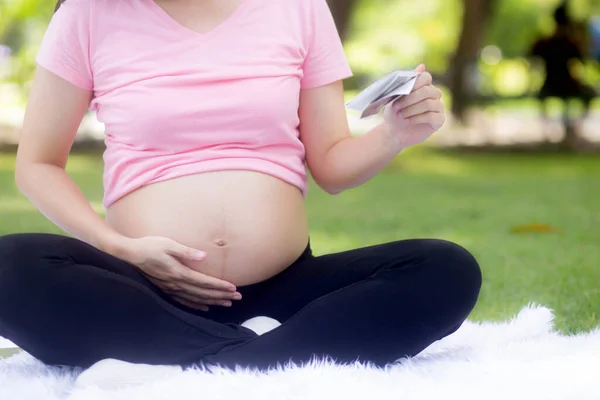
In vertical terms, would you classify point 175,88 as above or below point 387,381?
above

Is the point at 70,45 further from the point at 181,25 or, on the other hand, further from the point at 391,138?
the point at 391,138

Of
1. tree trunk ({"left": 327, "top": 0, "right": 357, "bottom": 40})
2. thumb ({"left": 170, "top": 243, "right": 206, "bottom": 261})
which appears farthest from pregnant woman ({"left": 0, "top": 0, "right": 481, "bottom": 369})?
tree trunk ({"left": 327, "top": 0, "right": 357, "bottom": 40})

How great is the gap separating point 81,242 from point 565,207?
4.45 metres

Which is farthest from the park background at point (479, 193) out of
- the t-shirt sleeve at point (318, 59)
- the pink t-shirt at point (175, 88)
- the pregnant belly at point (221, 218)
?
the pregnant belly at point (221, 218)

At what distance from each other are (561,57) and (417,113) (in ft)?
32.2

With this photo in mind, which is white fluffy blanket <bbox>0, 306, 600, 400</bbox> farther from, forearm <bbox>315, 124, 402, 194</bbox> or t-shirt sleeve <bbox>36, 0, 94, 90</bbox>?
t-shirt sleeve <bbox>36, 0, 94, 90</bbox>

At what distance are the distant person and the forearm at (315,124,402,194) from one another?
957 cm

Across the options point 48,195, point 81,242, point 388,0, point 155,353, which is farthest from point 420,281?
→ point 388,0

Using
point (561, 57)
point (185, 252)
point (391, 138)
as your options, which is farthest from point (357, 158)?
point (561, 57)

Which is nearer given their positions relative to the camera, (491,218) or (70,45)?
(70,45)

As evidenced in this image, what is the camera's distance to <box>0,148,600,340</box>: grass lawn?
3104 millimetres

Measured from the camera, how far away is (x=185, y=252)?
6.44 feet

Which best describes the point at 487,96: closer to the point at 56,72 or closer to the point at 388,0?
the point at 56,72

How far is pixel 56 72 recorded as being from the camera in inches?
83.3
